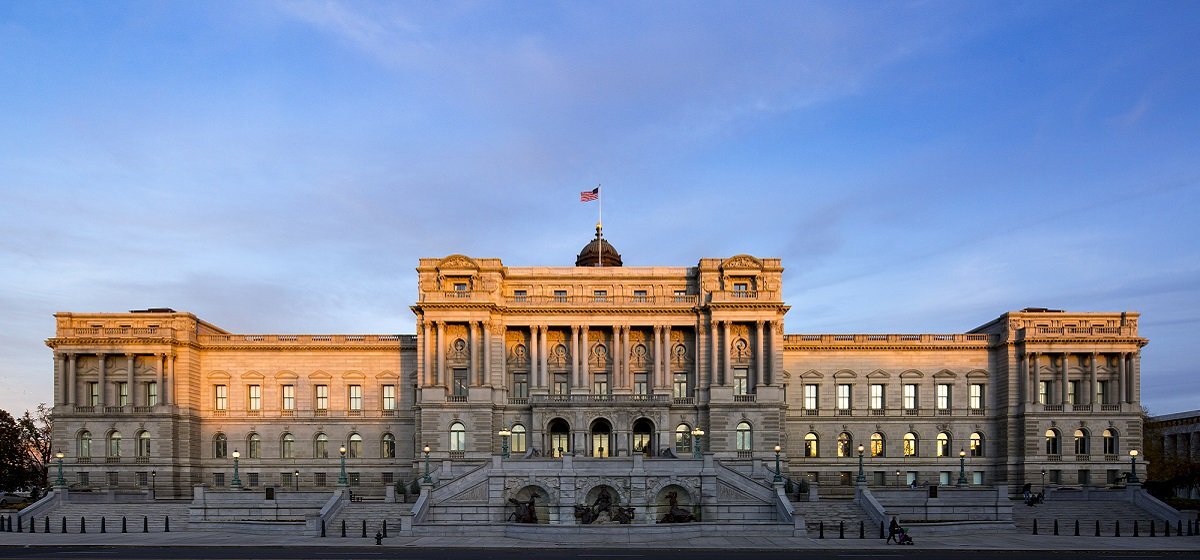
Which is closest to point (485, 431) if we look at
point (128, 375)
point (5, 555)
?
point (128, 375)

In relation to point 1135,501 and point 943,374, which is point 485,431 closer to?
point 943,374

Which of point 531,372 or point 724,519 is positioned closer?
point 724,519

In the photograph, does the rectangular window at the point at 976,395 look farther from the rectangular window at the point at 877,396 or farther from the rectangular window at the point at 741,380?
the rectangular window at the point at 741,380

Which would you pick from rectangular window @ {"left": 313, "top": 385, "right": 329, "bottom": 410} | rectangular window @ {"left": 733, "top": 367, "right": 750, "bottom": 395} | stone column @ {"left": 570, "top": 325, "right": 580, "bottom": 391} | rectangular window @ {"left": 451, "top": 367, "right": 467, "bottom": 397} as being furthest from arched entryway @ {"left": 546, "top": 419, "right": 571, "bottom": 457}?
rectangular window @ {"left": 313, "top": 385, "right": 329, "bottom": 410}

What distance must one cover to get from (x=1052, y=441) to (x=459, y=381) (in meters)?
50.3

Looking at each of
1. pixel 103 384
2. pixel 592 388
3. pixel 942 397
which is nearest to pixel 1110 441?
pixel 942 397

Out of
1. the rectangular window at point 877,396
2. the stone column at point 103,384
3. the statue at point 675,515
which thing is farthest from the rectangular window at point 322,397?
the rectangular window at point 877,396

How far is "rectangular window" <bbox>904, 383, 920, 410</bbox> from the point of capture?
3516 inches

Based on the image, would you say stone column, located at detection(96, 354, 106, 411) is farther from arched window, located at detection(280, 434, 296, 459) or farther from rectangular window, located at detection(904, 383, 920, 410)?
rectangular window, located at detection(904, 383, 920, 410)

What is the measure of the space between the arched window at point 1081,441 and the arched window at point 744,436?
28.4 m

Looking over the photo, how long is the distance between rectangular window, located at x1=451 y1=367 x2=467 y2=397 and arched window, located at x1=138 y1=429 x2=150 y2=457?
1040 inches

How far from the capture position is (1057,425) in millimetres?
85312

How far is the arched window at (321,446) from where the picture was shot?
292ft

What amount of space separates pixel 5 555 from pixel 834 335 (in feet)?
216
